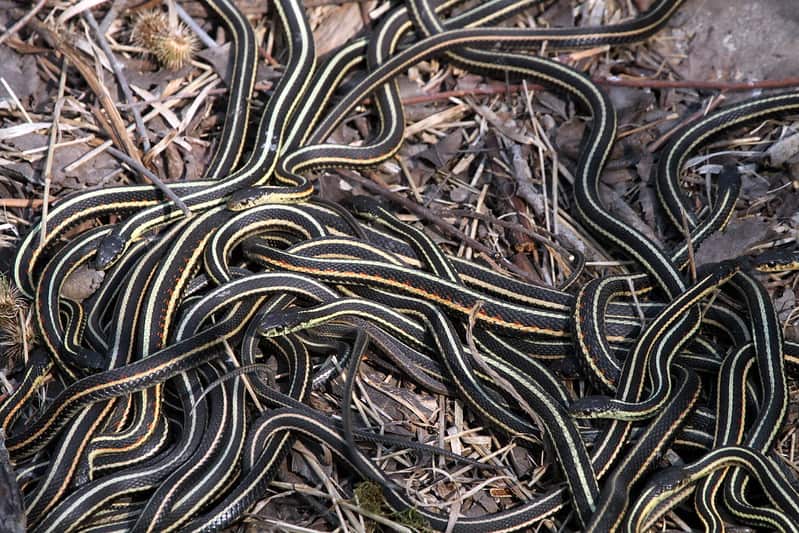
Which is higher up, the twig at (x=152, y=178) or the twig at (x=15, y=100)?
the twig at (x=15, y=100)

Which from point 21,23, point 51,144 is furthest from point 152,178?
point 21,23

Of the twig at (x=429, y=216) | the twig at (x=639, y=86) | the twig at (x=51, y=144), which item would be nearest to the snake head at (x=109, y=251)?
the twig at (x=51, y=144)

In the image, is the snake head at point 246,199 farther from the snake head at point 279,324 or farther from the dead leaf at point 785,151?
the dead leaf at point 785,151

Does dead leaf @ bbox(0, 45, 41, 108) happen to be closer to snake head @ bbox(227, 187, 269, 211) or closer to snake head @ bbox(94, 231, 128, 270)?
snake head @ bbox(94, 231, 128, 270)

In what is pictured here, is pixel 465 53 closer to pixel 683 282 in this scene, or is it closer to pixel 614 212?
pixel 614 212

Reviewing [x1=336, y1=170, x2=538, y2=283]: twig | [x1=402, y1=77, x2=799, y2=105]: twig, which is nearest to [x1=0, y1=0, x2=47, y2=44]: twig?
[x1=336, y1=170, x2=538, y2=283]: twig

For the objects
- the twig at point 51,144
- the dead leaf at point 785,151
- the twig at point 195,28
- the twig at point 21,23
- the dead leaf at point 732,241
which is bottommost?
the dead leaf at point 732,241
